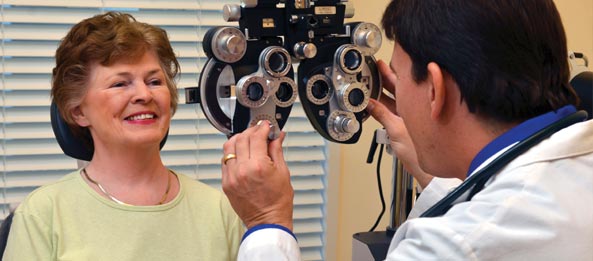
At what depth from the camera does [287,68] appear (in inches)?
54.4

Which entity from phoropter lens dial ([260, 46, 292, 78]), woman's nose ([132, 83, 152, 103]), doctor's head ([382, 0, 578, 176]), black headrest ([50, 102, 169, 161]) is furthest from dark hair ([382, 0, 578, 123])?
black headrest ([50, 102, 169, 161])

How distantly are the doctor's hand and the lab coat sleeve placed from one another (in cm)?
2

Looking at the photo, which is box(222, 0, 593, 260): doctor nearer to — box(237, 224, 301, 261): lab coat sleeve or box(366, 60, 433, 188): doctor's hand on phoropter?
A: box(237, 224, 301, 261): lab coat sleeve

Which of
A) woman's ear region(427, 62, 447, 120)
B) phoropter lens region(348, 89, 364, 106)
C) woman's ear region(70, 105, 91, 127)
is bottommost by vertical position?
woman's ear region(70, 105, 91, 127)

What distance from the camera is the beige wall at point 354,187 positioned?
8.43ft

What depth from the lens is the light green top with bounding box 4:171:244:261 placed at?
1573 mm

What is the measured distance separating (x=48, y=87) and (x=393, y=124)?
4.12 feet

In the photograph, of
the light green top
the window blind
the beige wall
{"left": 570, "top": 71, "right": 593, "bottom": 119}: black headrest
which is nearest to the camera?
the light green top

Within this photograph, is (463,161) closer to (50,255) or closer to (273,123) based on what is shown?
(273,123)

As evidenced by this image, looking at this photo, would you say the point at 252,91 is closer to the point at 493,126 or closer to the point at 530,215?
the point at 493,126

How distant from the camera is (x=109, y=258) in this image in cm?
160

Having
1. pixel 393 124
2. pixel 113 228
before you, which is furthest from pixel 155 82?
pixel 393 124

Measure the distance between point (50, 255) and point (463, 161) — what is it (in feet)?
2.91

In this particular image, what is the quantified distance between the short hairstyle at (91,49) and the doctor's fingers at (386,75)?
0.52 m
